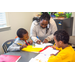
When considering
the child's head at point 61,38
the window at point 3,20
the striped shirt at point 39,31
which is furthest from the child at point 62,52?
the window at point 3,20

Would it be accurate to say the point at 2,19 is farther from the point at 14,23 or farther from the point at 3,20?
the point at 14,23

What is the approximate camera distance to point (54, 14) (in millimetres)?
3908

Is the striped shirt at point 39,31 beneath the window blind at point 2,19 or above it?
beneath

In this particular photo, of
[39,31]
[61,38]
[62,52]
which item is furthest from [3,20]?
[62,52]

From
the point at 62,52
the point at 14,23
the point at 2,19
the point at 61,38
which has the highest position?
the point at 2,19

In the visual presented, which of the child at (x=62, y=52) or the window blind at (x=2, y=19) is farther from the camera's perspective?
the window blind at (x=2, y=19)

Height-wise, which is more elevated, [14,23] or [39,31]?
[14,23]

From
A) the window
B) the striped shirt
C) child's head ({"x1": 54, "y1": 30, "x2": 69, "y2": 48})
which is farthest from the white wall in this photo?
child's head ({"x1": 54, "y1": 30, "x2": 69, "y2": 48})

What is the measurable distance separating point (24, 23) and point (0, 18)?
1.00 meters

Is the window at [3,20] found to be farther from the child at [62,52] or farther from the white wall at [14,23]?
the child at [62,52]
